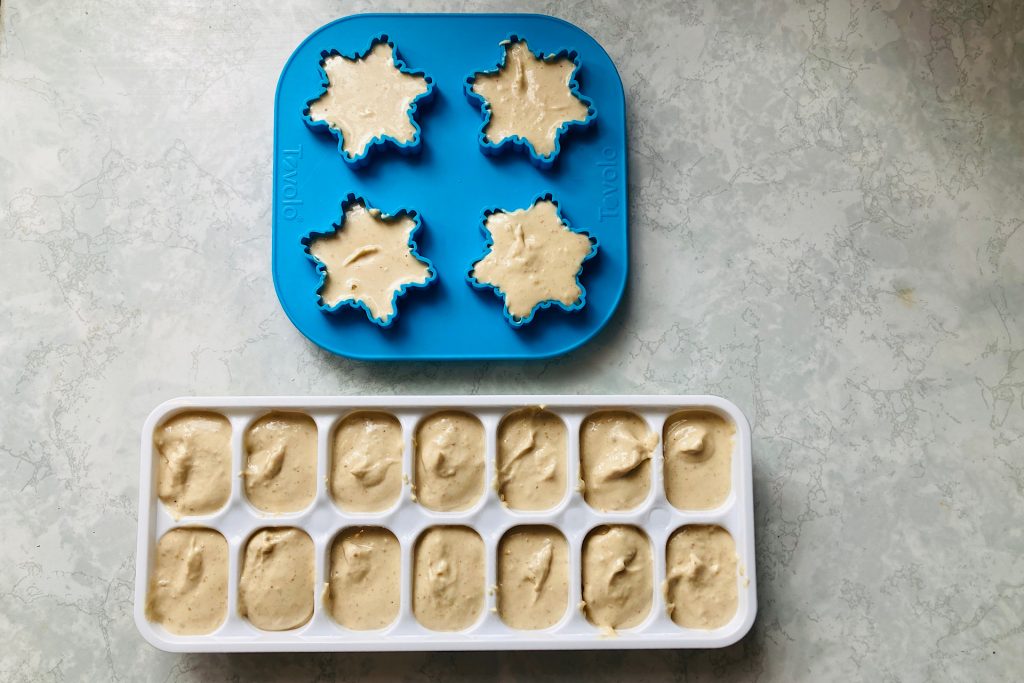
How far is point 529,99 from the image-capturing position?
1.95 meters

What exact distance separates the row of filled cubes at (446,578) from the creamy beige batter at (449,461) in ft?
0.24

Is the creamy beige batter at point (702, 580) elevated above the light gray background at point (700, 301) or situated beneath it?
situated beneath

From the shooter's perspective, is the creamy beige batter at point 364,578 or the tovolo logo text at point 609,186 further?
the tovolo logo text at point 609,186

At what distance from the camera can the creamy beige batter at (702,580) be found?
67.3 inches

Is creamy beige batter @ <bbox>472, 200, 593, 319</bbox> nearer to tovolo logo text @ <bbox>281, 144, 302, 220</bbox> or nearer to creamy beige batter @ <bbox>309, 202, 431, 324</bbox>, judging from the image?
creamy beige batter @ <bbox>309, 202, 431, 324</bbox>

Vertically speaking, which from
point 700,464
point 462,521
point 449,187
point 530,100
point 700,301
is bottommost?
point 462,521

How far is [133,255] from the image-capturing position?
1943mm

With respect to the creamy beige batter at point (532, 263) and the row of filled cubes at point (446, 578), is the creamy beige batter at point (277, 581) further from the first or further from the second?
the creamy beige batter at point (532, 263)

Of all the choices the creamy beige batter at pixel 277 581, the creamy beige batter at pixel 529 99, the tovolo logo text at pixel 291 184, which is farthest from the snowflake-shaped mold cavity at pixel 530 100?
the creamy beige batter at pixel 277 581

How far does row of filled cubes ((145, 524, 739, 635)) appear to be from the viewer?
1685mm

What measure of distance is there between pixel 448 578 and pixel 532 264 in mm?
771

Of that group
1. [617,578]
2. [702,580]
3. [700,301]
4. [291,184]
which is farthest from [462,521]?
[291,184]

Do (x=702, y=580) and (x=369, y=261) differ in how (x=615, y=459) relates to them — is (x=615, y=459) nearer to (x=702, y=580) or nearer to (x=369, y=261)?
(x=702, y=580)

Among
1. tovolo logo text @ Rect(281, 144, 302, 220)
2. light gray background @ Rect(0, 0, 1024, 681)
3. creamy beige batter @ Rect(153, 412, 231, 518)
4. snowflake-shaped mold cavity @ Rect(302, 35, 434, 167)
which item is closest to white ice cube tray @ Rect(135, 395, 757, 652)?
creamy beige batter @ Rect(153, 412, 231, 518)
